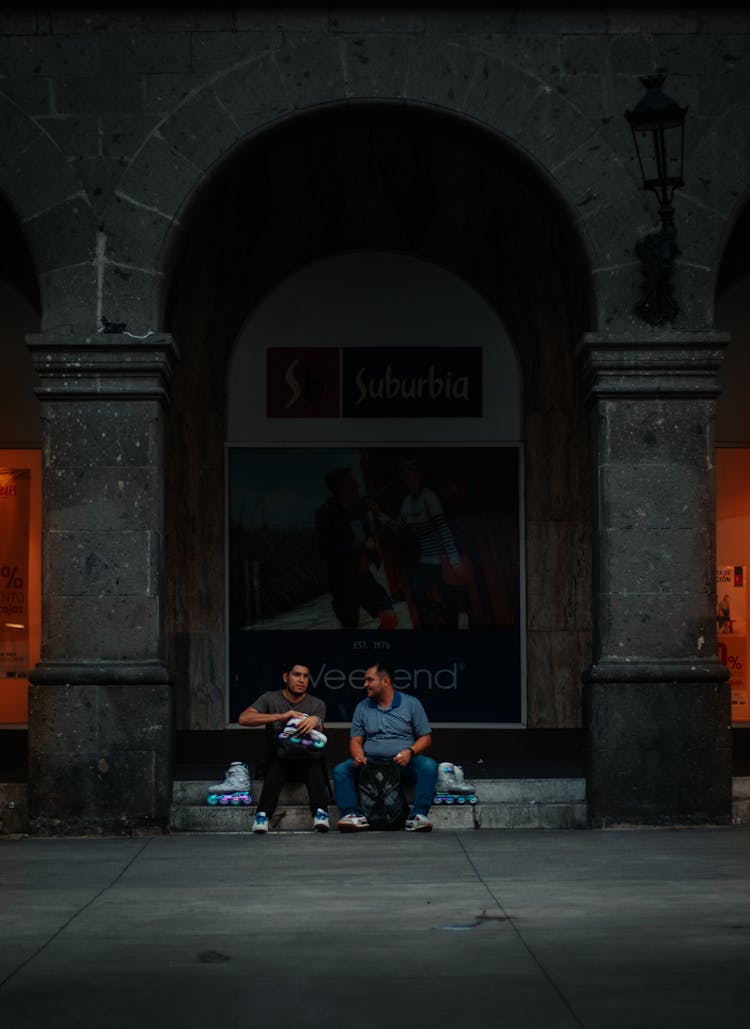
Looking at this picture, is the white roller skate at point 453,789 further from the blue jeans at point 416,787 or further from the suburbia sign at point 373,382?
the suburbia sign at point 373,382

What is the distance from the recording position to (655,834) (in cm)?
1269

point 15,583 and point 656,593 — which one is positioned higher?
point 15,583

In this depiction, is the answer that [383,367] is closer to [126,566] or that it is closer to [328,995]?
[126,566]

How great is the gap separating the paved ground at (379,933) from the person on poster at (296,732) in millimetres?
552

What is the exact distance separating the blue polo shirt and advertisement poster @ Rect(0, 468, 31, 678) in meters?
4.55

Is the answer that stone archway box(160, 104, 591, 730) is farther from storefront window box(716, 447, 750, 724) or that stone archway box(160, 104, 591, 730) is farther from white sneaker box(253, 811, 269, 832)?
white sneaker box(253, 811, 269, 832)

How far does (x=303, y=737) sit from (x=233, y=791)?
0.72m

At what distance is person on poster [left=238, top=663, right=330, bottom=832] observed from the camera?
42.8 feet

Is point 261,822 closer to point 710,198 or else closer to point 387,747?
point 387,747

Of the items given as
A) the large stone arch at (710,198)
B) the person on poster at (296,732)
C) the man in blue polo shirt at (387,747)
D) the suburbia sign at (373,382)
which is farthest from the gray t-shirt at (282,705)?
the large stone arch at (710,198)

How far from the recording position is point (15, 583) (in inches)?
661

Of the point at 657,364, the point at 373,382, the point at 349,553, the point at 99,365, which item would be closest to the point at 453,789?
the point at 657,364

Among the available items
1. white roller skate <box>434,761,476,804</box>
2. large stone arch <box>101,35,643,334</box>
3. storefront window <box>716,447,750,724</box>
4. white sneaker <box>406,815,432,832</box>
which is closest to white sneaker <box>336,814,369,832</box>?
white sneaker <box>406,815,432,832</box>

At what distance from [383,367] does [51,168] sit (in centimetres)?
434
